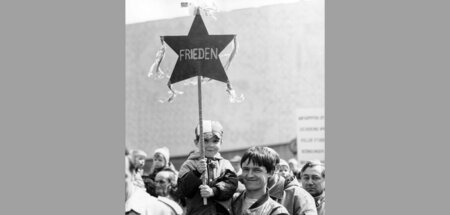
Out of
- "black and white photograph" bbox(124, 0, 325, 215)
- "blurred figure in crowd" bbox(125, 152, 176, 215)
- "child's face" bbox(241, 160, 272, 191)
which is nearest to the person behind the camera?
"child's face" bbox(241, 160, 272, 191)

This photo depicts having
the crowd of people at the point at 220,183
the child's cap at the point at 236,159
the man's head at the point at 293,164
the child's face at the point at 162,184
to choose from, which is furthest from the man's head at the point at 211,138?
the man's head at the point at 293,164

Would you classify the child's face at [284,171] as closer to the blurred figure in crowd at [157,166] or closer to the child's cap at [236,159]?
the child's cap at [236,159]

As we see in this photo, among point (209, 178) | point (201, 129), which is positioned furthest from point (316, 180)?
point (201, 129)

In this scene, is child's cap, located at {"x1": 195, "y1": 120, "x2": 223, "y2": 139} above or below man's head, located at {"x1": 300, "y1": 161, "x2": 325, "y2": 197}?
above

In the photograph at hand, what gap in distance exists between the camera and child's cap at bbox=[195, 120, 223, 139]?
186 inches

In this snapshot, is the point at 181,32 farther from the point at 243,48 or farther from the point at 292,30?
the point at 292,30

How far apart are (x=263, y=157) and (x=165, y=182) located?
2.30 feet

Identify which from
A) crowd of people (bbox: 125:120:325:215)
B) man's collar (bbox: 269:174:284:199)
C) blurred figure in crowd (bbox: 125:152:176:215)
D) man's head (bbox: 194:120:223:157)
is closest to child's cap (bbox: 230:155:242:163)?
crowd of people (bbox: 125:120:325:215)

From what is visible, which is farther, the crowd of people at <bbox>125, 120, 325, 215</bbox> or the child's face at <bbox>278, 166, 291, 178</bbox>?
the child's face at <bbox>278, 166, 291, 178</bbox>

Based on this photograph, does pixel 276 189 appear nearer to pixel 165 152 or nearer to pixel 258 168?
pixel 258 168

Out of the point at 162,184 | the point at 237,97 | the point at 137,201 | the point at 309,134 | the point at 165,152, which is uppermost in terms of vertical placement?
the point at 237,97

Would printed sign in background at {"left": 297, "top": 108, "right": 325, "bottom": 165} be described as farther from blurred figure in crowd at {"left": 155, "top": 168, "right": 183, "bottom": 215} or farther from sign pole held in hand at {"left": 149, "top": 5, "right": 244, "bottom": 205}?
blurred figure in crowd at {"left": 155, "top": 168, "right": 183, "bottom": 215}

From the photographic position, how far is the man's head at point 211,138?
473cm

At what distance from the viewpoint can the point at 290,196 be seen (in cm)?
472
